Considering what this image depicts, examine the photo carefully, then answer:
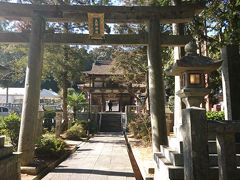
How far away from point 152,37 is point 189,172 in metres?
6.50

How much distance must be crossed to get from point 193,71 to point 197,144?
362cm

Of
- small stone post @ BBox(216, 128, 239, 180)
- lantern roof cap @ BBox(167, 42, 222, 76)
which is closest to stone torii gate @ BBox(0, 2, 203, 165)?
lantern roof cap @ BBox(167, 42, 222, 76)

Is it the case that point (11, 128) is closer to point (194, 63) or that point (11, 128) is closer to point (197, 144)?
point (194, 63)

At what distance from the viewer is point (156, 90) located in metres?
Answer: 9.92

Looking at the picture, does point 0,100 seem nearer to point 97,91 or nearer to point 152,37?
point 97,91

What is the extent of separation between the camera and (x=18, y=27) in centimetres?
1956

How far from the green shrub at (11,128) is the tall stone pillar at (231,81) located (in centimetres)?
831

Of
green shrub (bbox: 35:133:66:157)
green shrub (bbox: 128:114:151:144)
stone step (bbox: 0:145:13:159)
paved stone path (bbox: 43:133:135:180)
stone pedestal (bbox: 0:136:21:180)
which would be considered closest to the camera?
stone pedestal (bbox: 0:136:21:180)

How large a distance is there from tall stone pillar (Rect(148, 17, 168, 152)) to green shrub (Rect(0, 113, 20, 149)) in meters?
5.74

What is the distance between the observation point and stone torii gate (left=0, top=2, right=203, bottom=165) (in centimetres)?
970

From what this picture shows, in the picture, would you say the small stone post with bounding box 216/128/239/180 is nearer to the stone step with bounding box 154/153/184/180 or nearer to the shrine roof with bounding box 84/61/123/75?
the stone step with bounding box 154/153/184/180

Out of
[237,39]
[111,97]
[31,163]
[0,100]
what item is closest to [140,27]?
[237,39]

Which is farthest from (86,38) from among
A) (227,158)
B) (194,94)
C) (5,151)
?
(227,158)

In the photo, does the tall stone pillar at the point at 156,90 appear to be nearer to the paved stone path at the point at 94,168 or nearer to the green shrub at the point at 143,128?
the paved stone path at the point at 94,168
